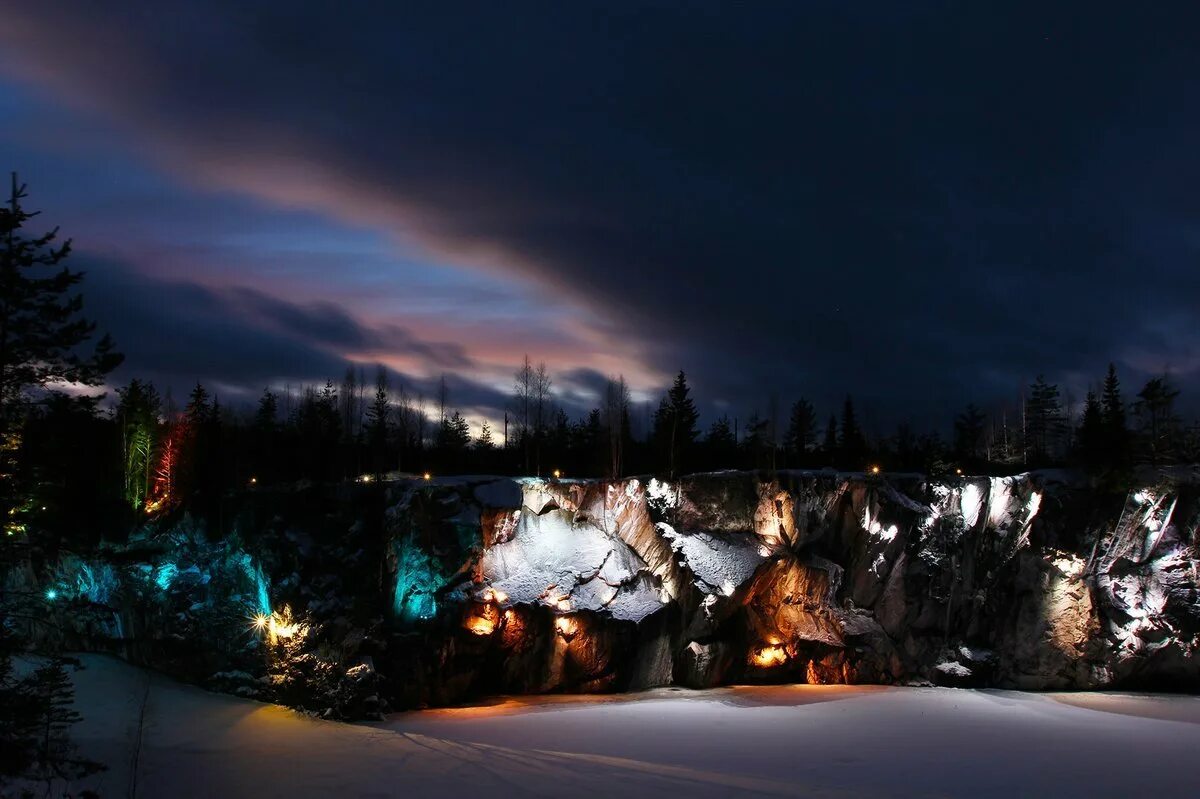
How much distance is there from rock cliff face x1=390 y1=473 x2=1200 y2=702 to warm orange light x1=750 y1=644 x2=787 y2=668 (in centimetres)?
6

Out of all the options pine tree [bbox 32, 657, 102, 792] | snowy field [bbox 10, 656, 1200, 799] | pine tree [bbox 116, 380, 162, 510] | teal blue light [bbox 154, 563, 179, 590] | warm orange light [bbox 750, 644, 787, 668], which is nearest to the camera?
pine tree [bbox 32, 657, 102, 792]

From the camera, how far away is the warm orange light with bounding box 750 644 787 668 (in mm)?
30156

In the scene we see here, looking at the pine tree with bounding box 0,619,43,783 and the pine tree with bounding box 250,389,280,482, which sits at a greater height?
the pine tree with bounding box 250,389,280,482

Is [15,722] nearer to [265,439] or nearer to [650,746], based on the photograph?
[650,746]

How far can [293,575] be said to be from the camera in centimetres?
2586

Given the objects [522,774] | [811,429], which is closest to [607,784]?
[522,774]

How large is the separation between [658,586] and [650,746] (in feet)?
33.4

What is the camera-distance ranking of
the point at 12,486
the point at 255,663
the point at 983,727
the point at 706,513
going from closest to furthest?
the point at 12,486, the point at 983,727, the point at 255,663, the point at 706,513

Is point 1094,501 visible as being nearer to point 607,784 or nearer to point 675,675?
point 675,675

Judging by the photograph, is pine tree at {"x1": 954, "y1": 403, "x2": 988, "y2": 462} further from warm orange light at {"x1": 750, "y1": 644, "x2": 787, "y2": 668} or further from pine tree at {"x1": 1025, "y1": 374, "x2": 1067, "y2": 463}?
warm orange light at {"x1": 750, "y1": 644, "x2": 787, "y2": 668}

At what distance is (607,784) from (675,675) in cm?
1543

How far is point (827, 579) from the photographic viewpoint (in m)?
30.8

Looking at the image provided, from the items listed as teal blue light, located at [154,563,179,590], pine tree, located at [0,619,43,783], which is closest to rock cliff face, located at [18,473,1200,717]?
teal blue light, located at [154,563,179,590]

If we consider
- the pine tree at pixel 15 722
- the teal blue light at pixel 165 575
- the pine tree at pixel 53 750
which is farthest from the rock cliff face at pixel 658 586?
the pine tree at pixel 15 722
